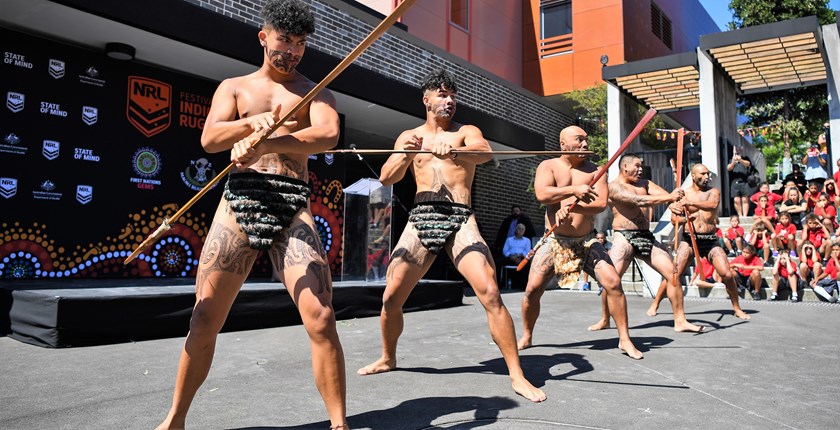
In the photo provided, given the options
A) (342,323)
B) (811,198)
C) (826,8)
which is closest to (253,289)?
(342,323)

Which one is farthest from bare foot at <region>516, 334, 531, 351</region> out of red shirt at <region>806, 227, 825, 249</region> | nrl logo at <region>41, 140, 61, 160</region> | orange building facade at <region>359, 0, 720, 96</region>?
orange building facade at <region>359, 0, 720, 96</region>

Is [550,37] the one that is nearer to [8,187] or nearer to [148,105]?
[148,105]

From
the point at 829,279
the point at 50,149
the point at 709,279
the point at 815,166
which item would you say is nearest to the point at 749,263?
the point at 709,279

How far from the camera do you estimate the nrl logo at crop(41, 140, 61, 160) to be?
24.1ft

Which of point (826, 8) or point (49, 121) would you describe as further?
point (826, 8)

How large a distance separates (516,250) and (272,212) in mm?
11240

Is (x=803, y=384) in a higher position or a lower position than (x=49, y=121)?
lower

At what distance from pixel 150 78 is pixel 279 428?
716 centimetres

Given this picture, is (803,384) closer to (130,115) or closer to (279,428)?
(279,428)

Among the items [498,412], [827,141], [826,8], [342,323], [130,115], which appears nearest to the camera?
[498,412]

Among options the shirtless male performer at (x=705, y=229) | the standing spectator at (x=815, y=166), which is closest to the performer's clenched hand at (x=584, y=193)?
the shirtless male performer at (x=705, y=229)

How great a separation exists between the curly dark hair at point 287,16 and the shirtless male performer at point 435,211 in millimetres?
1207

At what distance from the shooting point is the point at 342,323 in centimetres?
711

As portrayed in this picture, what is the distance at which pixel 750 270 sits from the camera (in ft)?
34.6
